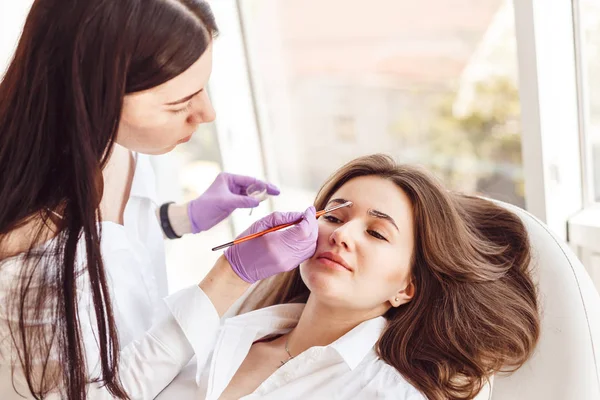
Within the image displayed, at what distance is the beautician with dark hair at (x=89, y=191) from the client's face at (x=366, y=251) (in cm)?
7

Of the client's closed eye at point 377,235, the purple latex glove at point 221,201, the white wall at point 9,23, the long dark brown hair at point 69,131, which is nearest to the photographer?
the long dark brown hair at point 69,131

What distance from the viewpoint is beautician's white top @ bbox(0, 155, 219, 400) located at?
1446 mm

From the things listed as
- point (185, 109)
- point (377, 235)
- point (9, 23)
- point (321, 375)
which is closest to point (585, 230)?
point (377, 235)

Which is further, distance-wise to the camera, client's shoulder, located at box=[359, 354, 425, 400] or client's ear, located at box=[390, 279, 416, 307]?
client's ear, located at box=[390, 279, 416, 307]

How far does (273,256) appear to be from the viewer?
4.81ft

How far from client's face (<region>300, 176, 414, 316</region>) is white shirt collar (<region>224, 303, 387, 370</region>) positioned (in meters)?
0.05

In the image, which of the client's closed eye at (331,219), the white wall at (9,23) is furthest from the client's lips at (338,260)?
the white wall at (9,23)

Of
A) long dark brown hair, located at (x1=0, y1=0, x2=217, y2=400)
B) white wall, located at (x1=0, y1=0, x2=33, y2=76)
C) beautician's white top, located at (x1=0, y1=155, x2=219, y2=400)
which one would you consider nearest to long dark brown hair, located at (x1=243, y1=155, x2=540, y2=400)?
beautician's white top, located at (x1=0, y1=155, x2=219, y2=400)

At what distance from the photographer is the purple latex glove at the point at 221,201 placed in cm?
186

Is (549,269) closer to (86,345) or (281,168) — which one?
(86,345)

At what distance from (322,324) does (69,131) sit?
28.9 inches

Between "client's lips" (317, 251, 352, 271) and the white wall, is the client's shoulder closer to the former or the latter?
"client's lips" (317, 251, 352, 271)

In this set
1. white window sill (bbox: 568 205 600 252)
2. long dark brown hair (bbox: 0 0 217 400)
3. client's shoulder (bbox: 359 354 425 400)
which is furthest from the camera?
white window sill (bbox: 568 205 600 252)

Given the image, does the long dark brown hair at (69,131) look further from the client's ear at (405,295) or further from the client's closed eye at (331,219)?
the client's ear at (405,295)
